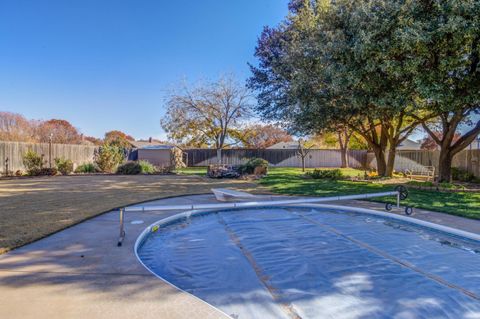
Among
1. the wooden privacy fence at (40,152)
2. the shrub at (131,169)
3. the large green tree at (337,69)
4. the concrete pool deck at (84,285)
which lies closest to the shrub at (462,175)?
the large green tree at (337,69)

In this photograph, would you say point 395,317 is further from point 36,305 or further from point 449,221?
point 449,221

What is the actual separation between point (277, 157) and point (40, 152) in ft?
60.9

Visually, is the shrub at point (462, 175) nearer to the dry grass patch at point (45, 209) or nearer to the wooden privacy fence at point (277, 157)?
the dry grass patch at point (45, 209)

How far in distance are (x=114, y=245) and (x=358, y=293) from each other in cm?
306

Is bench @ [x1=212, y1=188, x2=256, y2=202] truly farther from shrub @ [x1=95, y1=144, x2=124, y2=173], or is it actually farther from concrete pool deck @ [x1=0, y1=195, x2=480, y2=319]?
shrub @ [x1=95, y1=144, x2=124, y2=173]

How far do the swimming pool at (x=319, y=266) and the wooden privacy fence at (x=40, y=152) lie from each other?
13.5m

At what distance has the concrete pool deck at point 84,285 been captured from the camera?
242 centimetres

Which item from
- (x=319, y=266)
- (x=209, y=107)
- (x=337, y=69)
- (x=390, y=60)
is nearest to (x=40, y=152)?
(x=209, y=107)

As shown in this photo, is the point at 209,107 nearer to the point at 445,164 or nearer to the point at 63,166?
the point at 63,166

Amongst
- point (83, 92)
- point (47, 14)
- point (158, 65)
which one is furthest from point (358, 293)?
point (83, 92)

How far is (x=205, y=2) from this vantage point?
12.6 m

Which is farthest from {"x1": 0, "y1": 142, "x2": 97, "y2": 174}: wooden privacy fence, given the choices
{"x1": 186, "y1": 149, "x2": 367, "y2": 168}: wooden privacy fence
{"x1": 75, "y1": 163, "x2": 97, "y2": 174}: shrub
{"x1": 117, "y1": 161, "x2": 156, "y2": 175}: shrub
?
{"x1": 186, "y1": 149, "x2": 367, "y2": 168}: wooden privacy fence

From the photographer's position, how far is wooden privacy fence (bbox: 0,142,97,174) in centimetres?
1509

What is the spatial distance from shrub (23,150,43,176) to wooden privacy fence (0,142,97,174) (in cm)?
74
